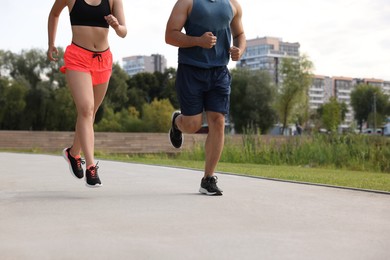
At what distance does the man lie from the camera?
5.48 m

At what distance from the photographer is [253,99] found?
64188 millimetres

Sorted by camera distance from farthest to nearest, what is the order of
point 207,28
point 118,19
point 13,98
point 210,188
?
point 13,98 → point 118,19 → point 210,188 → point 207,28

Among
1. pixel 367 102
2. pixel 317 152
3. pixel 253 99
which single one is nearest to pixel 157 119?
pixel 253 99

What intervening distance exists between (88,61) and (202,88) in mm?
1084

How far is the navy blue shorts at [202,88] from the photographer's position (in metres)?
5.54

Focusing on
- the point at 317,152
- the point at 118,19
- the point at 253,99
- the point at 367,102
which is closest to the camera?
the point at 118,19

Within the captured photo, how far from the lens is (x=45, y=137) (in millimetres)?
26453

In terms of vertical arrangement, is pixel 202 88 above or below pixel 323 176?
above

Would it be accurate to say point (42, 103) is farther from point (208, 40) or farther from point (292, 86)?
point (208, 40)

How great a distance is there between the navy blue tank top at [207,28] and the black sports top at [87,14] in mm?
816

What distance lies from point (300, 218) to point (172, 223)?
908 millimetres

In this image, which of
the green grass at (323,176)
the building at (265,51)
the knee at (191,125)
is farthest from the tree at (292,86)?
the building at (265,51)

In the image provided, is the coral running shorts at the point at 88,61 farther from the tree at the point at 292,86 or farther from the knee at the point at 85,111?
the tree at the point at 292,86

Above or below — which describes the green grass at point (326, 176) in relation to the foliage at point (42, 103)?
below
